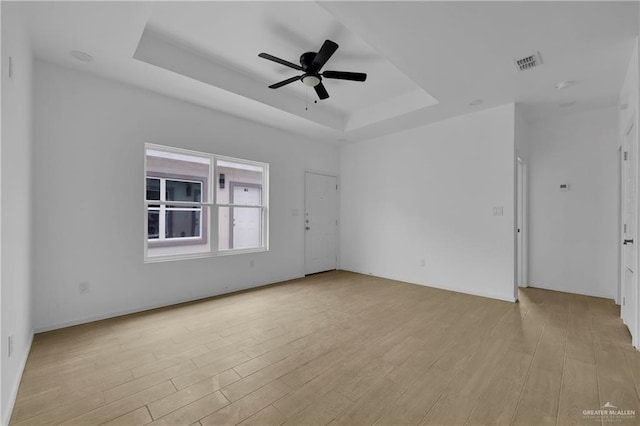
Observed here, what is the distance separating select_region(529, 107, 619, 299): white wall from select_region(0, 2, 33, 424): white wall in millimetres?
6250

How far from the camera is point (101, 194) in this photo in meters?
3.21

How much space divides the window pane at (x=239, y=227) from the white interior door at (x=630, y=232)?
4.58 metres

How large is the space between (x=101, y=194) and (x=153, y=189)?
0.59m

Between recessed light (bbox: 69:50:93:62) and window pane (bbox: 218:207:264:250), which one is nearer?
recessed light (bbox: 69:50:93:62)

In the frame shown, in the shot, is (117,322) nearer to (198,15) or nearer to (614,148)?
(198,15)

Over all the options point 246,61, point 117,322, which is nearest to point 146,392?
point 117,322

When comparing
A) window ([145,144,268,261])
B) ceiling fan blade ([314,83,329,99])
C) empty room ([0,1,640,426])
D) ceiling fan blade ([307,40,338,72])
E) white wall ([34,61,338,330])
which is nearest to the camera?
empty room ([0,1,640,426])

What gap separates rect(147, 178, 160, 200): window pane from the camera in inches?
144

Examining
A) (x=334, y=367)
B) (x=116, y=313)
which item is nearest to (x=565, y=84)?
(x=334, y=367)

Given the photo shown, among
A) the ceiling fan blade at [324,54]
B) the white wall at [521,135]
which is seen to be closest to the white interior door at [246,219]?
the ceiling fan blade at [324,54]

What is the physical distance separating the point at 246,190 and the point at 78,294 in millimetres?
2520

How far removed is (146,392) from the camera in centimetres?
193

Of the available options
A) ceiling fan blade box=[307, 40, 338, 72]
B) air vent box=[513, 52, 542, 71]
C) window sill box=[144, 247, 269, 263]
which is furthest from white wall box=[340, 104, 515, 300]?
ceiling fan blade box=[307, 40, 338, 72]

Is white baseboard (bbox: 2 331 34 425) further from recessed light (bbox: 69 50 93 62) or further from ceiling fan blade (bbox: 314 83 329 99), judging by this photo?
ceiling fan blade (bbox: 314 83 329 99)
